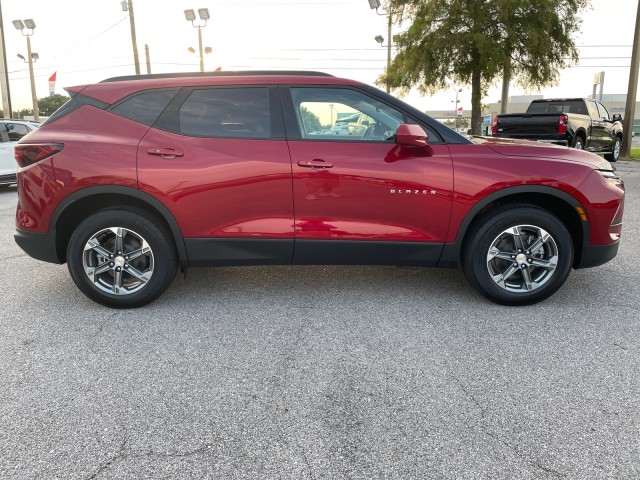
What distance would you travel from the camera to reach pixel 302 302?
4.13m

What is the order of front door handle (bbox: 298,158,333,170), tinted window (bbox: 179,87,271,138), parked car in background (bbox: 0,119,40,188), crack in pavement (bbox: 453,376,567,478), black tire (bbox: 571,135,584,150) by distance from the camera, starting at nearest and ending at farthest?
1. crack in pavement (bbox: 453,376,567,478)
2. front door handle (bbox: 298,158,333,170)
3. tinted window (bbox: 179,87,271,138)
4. parked car in background (bbox: 0,119,40,188)
5. black tire (bbox: 571,135,584,150)

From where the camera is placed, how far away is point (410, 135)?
3613 mm

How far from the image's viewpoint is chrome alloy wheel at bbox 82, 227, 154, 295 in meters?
3.90

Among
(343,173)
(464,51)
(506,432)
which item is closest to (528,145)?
(343,173)

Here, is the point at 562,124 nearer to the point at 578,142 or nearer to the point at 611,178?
the point at 578,142

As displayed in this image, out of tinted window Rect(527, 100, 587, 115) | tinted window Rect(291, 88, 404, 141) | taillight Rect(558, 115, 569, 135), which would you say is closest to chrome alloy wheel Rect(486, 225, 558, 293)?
tinted window Rect(291, 88, 404, 141)

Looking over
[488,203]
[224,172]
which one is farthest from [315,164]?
[488,203]

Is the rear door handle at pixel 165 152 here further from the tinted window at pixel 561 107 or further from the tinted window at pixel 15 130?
the tinted window at pixel 561 107

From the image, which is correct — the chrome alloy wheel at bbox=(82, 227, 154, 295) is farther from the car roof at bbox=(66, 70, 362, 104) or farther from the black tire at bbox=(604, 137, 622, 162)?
the black tire at bbox=(604, 137, 622, 162)

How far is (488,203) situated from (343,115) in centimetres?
129

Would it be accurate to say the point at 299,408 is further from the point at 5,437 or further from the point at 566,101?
the point at 566,101

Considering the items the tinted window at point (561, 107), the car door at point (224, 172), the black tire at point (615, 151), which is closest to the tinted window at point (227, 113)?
the car door at point (224, 172)

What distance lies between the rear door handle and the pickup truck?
465 inches

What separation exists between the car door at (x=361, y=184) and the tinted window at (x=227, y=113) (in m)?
0.19
